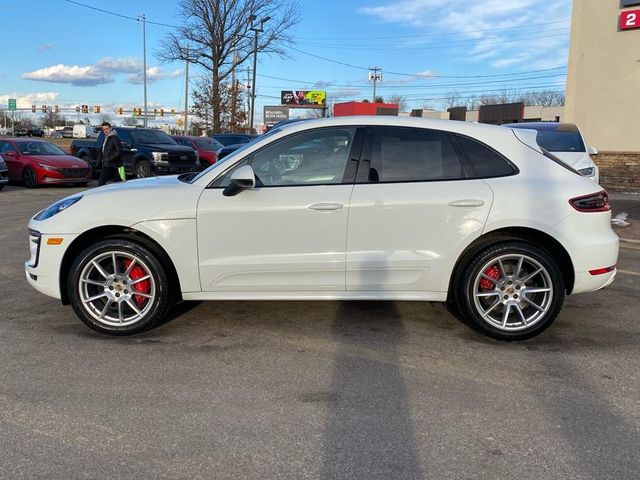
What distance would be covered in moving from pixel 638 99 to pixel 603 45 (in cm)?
198

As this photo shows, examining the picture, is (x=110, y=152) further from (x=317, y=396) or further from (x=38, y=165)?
(x=317, y=396)

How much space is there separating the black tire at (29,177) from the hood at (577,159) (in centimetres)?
1428

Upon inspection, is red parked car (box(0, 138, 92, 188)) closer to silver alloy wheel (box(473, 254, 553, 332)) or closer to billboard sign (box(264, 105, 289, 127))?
silver alloy wheel (box(473, 254, 553, 332))

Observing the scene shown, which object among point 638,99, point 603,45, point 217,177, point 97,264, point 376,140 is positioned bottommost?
point 97,264

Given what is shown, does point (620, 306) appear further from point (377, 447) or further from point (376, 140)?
point (377, 447)

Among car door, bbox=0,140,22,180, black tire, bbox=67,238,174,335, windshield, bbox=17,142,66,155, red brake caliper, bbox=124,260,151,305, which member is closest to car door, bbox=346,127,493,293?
black tire, bbox=67,238,174,335

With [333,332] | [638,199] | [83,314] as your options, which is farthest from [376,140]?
[638,199]

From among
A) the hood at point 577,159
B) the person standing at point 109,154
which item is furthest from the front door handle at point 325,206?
the person standing at point 109,154

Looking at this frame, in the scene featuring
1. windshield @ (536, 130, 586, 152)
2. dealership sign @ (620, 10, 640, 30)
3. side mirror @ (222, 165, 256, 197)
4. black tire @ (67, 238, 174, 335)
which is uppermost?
dealership sign @ (620, 10, 640, 30)

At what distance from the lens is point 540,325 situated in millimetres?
4379

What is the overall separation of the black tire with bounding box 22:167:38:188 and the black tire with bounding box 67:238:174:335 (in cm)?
1368

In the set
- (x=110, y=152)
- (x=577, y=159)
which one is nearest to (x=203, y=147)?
(x=110, y=152)

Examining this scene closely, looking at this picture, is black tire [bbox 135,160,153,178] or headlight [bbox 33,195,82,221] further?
black tire [bbox 135,160,153,178]

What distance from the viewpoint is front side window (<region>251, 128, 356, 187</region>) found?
4.39m
